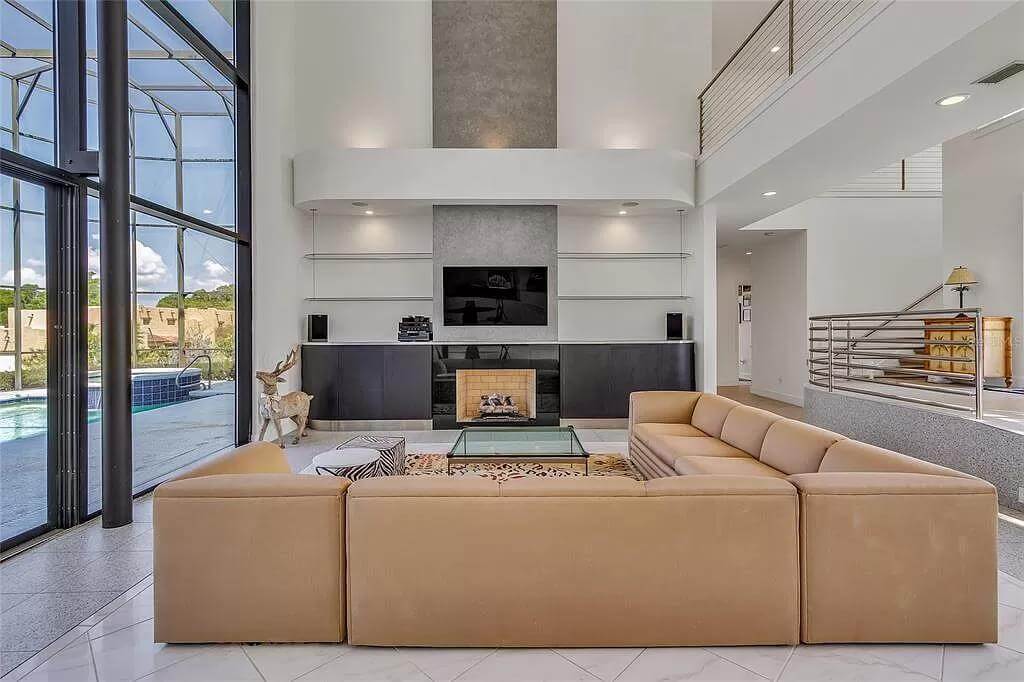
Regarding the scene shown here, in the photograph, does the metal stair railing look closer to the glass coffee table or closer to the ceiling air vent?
the glass coffee table

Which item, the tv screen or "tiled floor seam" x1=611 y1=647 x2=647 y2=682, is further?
the tv screen

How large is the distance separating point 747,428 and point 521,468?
181 cm

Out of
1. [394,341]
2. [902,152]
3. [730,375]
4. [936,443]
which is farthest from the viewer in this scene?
[730,375]

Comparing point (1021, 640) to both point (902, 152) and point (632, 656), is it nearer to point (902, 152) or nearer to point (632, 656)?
point (632, 656)

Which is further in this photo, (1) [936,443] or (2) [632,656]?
(1) [936,443]

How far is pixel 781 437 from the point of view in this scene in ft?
10.8

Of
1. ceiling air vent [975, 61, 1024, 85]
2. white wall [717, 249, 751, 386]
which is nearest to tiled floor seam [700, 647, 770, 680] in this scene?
ceiling air vent [975, 61, 1024, 85]

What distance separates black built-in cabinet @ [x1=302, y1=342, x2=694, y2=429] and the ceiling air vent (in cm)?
387

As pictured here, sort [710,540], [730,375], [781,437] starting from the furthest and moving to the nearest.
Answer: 1. [730,375]
2. [781,437]
3. [710,540]

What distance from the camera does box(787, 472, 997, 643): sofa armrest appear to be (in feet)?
6.51

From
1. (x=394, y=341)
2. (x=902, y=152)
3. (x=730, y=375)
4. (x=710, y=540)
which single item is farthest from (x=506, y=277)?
(x=730, y=375)

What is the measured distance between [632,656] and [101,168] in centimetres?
395

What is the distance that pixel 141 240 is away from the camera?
13.8 ft

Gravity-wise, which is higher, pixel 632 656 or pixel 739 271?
pixel 739 271
